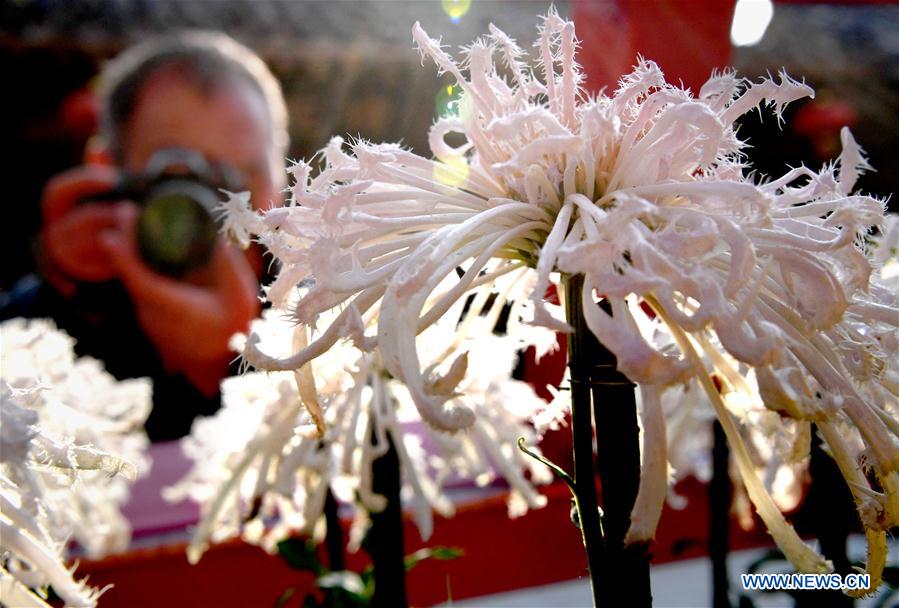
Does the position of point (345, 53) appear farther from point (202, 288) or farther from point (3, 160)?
point (3, 160)

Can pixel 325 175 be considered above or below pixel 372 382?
above

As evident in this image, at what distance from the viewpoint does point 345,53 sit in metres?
2.43

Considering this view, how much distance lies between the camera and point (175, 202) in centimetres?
154

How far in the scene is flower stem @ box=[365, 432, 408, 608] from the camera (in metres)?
0.63

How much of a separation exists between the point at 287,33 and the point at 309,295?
2.41 meters

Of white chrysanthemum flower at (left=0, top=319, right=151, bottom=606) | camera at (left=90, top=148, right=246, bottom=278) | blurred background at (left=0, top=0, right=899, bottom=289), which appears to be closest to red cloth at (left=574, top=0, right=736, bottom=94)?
white chrysanthemum flower at (left=0, top=319, right=151, bottom=606)

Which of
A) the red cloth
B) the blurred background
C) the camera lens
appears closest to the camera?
the red cloth

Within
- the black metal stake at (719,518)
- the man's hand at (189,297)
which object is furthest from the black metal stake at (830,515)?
the man's hand at (189,297)

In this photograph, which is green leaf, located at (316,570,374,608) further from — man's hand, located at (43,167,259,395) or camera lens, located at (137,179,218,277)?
man's hand, located at (43,167,259,395)

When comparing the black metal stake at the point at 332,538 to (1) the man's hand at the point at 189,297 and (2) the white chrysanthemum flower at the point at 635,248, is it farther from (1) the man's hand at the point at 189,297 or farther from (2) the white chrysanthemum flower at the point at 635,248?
(1) the man's hand at the point at 189,297

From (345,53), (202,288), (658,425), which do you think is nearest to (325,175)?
(658,425)

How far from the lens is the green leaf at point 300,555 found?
0.70 metres

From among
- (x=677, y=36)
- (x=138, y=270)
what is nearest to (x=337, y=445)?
(x=677, y=36)

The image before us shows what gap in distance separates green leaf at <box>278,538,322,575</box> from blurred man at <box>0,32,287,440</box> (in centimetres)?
106
